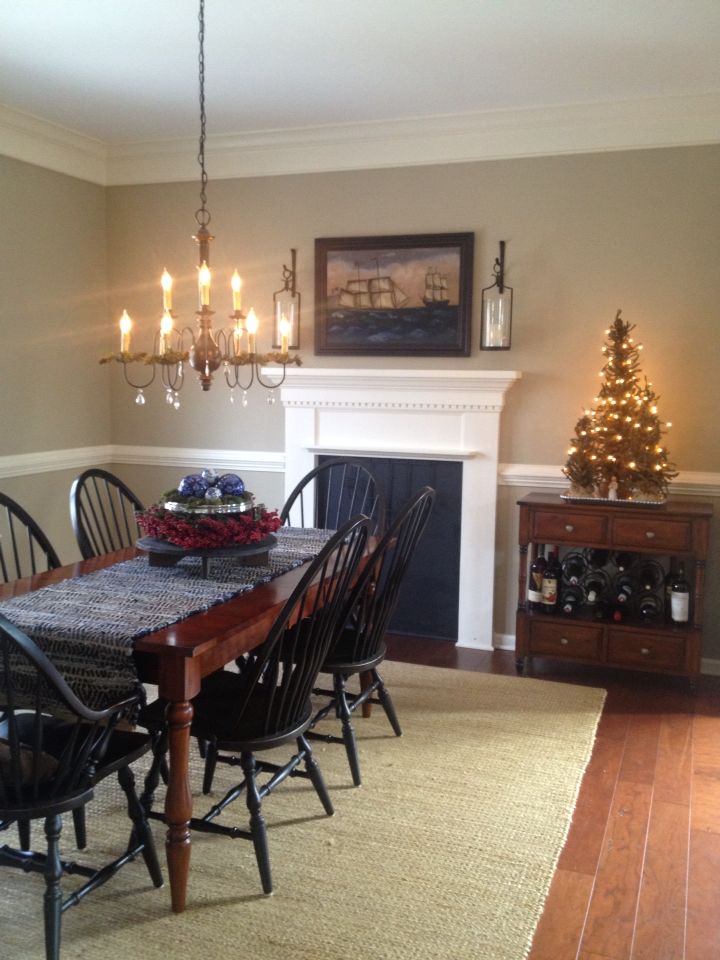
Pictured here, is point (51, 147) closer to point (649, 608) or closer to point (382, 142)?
point (382, 142)

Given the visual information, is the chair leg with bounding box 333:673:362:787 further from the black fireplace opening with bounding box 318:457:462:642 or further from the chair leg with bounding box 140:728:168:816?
the black fireplace opening with bounding box 318:457:462:642

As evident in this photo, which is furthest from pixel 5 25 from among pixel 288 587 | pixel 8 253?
pixel 288 587

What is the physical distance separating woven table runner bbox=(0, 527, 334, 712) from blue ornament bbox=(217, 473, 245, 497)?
10.1 inches

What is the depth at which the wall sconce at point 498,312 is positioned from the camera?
4203 millimetres

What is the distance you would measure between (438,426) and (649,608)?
4.63 ft

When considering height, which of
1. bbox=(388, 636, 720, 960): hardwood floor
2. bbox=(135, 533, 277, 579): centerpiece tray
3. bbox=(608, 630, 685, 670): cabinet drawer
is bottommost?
bbox=(388, 636, 720, 960): hardwood floor

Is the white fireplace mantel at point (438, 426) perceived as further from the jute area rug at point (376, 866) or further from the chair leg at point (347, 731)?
the chair leg at point (347, 731)

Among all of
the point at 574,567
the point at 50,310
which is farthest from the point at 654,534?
the point at 50,310

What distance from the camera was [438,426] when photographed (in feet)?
14.4

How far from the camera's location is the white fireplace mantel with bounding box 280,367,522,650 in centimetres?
431

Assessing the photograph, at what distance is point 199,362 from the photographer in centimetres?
263

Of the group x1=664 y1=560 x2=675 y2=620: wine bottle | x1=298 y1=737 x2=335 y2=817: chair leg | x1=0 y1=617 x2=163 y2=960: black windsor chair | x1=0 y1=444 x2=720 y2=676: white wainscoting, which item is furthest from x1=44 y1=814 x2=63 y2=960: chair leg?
x1=664 y1=560 x2=675 y2=620: wine bottle

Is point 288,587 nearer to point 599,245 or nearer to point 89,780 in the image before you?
point 89,780

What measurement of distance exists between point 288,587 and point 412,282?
7.57ft
